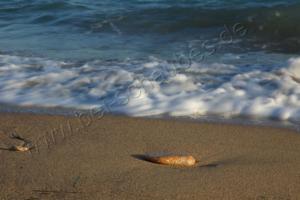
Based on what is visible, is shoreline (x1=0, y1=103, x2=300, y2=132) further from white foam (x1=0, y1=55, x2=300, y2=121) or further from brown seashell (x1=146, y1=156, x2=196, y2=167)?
brown seashell (x1=146, y1=156, x2=196, y2=167)

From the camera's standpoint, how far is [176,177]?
2.40 meters

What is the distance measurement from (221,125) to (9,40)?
339 centimetres

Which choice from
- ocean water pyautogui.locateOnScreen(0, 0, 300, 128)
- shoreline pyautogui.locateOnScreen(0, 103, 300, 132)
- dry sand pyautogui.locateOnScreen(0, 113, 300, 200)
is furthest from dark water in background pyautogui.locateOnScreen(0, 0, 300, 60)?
dry sand pyautogui.locateOnScreen(0, 113, 300, 200)

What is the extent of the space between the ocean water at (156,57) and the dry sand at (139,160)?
302mm

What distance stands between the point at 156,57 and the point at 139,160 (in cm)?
244

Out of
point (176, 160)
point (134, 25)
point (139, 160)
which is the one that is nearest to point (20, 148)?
point (139, 160)

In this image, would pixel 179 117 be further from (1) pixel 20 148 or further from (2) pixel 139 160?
(1) pixel 20 148

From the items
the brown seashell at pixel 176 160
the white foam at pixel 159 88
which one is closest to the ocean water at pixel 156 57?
the white foam at pixel 159 88

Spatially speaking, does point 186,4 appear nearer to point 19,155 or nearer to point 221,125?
point 221,125

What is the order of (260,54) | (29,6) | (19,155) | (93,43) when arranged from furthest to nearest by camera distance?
(29,6) → (93,43) → (260,54) → (19,155)

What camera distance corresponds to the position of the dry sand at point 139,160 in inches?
89.0

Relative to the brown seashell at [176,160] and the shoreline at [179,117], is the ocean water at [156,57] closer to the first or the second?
the shoreline at [179,117]

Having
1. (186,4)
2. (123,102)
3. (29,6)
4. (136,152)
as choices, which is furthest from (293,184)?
(29,6)

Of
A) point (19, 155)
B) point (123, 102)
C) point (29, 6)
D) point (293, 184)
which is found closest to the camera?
point (293, 184)
